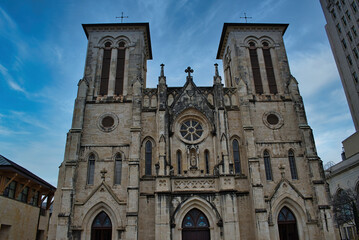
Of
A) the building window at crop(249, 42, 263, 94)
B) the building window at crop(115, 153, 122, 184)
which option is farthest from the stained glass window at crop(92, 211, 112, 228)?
the building window at crop(249, 42, 263, 94)

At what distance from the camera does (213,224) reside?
850 inches

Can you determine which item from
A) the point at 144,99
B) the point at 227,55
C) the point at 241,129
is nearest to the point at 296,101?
the point at 241,129

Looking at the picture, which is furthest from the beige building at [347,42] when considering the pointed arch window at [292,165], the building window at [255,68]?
the pointed arch window at [292,165]

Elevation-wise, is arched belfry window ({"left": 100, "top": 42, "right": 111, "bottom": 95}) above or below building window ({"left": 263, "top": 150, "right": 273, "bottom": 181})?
above

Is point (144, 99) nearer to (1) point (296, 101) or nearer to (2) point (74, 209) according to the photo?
(2) point (74, 209)

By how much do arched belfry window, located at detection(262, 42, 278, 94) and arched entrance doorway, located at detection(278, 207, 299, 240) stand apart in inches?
441

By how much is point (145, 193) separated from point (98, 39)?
16.6m

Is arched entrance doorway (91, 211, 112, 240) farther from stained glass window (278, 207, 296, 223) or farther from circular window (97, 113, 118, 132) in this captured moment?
stained glass window (278, 207, 296, 223)

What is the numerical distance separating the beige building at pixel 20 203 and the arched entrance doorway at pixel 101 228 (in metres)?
5.57

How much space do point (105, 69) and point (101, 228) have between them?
577 inches

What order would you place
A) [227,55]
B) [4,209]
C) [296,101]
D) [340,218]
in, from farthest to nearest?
1. [227,55]
2. [296,101]
3. [340,218]
4. [4,209]

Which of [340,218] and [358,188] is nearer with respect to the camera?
[340,218]

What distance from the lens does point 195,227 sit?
2184cm

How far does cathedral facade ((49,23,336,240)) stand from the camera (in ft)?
71.0
